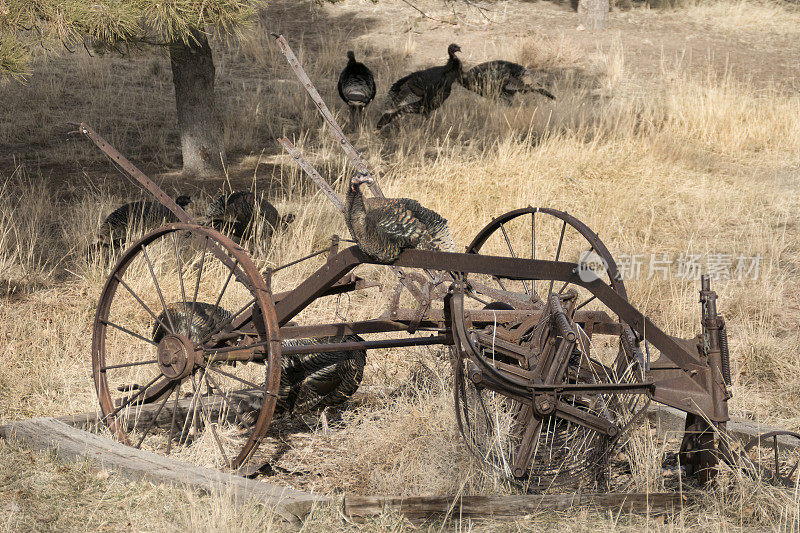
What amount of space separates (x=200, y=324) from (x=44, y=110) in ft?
19.7

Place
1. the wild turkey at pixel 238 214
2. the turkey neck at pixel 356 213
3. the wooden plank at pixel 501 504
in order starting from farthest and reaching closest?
1. the wild turkey at pixel 238 214
2. the turkey neck at pixel 356 213
3. the wooden plank at pixel 501 504

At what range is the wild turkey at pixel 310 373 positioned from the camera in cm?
418

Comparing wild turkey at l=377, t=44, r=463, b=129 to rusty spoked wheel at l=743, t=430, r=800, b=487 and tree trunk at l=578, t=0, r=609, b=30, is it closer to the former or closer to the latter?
tree trunk at l=578, t=0, r=609, b=30

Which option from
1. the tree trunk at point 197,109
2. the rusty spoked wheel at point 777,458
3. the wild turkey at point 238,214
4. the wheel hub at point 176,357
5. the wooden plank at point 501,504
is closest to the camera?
the wooden plank at point 501,504

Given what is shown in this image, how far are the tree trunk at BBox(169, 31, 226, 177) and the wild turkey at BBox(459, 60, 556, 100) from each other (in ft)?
10.1

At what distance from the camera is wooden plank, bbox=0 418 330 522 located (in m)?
3.01

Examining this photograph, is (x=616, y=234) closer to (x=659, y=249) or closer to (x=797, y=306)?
(x=659, y=249)

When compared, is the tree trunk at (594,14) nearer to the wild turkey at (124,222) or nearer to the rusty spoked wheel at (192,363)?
the wild turkey at (124,222)

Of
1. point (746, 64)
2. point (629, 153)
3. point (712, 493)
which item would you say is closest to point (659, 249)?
point (629, 153)

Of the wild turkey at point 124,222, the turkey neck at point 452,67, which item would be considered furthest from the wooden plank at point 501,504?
the turkey neck at point 452,67

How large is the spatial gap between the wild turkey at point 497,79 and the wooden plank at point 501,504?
6.89 m

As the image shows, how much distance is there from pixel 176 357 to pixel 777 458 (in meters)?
2.47

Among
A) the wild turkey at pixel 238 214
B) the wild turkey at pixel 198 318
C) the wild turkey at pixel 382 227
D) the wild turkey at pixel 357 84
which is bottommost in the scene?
the wild turkey at pixel 198 318

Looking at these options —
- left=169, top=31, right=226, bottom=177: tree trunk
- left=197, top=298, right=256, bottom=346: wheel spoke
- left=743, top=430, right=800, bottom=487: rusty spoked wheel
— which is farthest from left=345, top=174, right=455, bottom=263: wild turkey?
left=169, top=31, right=226, bottom=177: tree trunk
